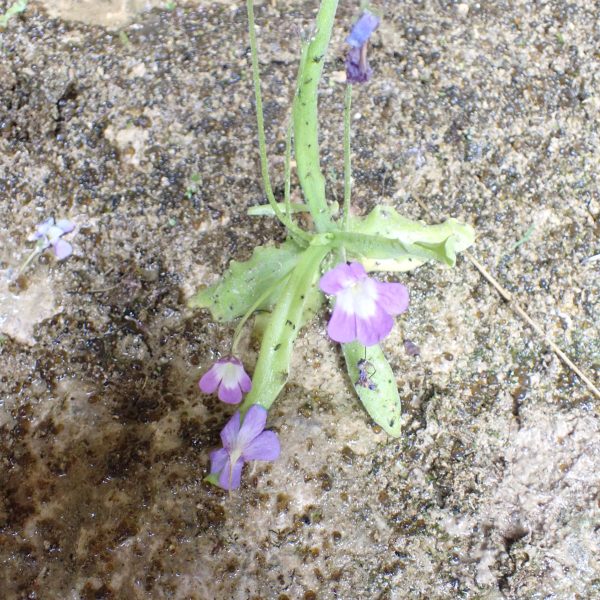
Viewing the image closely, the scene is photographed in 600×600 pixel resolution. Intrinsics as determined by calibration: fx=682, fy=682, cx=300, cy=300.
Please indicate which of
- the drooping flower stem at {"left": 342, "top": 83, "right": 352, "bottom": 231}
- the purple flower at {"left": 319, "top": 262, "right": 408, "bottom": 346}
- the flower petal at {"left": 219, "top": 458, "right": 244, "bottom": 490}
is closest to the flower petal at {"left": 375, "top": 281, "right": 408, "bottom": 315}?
the purple flower at {"left": 319, "top": 262, "right": 408, "bottom": 346}

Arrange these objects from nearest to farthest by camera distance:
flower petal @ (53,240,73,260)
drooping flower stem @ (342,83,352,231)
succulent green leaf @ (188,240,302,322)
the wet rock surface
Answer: drooping flower stem @ (342,83,352,231)
the wet rock surface
succulent green leaf @ (188,240,302,322)
flower petal @ (53,240,73,260)

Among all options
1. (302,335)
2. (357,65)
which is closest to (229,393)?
(302,335)

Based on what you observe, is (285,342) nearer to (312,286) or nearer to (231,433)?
(312,286)

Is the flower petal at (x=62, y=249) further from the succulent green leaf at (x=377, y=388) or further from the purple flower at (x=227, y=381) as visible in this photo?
the succulent green leaf at (x=377, y=388)

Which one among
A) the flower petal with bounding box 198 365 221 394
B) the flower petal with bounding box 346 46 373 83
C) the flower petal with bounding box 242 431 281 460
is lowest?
the flower petal with bounding box 242 431 281 460

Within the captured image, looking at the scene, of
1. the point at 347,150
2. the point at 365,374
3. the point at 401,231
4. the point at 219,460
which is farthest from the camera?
the point at 401,231

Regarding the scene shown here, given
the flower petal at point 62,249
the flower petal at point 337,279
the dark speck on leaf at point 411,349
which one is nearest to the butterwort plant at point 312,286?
the flower petal at point 337,279

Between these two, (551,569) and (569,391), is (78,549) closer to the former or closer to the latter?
(551,569)

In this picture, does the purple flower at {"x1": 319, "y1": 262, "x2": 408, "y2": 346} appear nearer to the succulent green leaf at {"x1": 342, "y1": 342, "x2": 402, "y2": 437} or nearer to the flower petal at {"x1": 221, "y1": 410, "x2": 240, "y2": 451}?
the succulent green leaf at {"x1": 342, "y1": 342, "x2": 402, "y2": 437}
